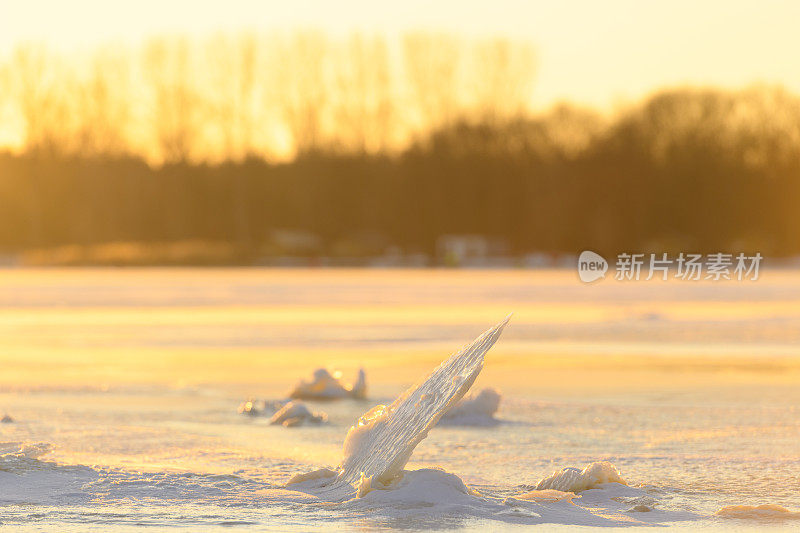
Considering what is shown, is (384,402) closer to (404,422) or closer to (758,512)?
(404,422)

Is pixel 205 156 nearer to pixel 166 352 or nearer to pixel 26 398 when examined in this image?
pixel 166 352

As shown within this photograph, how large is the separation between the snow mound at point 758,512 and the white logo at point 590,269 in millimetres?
29408

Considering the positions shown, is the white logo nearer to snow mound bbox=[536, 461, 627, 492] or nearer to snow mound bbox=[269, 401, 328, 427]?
snow mound bbox=[269, 401, 328, 427]

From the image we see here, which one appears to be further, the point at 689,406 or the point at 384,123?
the point at 384,123

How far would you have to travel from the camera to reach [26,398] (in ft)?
32.3

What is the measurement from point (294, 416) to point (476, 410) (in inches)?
47.9

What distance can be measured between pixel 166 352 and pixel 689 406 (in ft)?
20.3

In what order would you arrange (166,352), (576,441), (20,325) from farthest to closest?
(20,325) < (166,352) < (576,441)

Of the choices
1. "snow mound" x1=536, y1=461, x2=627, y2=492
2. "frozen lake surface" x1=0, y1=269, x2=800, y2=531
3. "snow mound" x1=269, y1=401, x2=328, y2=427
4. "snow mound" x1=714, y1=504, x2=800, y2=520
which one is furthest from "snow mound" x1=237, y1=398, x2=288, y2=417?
"snow mound" x1=714, y1=504, x2=800, y2=520

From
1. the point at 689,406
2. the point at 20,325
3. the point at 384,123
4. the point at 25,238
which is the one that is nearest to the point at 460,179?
the point at 384,123

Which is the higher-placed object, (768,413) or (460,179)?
(460,179)

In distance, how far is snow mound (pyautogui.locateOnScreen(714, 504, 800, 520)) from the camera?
18.9ft

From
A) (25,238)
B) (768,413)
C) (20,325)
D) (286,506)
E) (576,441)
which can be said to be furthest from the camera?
(25,238)

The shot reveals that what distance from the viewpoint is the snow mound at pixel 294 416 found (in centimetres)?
870
